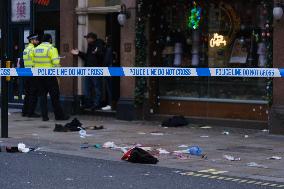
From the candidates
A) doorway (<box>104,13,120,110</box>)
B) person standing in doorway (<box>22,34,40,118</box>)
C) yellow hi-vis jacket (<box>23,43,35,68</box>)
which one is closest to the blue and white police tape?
yellow hi-vis jacket (<box>23,43,35,68</box>)

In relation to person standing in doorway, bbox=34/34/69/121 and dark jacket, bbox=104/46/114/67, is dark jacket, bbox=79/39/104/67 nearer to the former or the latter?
dark jacket, bbox=104/46/114/67

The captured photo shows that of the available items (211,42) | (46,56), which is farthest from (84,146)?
(211,42)

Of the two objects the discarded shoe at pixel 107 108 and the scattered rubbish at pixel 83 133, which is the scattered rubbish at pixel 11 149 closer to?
the scattered rubbish at pixel 83 133

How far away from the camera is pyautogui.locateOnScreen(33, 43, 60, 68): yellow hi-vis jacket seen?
15164 mm

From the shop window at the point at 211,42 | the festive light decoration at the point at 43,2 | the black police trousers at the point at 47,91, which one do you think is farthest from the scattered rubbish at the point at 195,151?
the festive light decoration at the point at 43,2

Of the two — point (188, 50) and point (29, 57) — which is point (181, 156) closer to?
point (188, 50)

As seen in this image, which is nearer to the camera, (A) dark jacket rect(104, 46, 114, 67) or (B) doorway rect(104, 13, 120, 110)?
(A) dark jacket rect(104, 46, 114, 67)

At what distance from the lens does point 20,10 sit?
18.8 meters

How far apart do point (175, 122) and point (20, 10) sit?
268 inches

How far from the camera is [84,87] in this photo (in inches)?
668

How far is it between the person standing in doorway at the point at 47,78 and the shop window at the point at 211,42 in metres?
2.38

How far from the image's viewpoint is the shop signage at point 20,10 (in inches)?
729

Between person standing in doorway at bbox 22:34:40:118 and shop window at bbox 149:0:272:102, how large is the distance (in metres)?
2.90

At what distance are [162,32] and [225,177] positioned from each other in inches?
306
